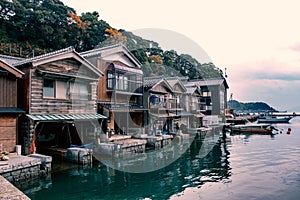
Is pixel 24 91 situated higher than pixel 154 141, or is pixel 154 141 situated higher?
pixel 24 91

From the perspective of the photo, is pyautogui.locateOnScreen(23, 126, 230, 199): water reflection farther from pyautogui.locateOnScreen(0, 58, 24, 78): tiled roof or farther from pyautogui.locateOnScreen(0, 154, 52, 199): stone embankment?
pyautogui.locateOnScreen(0, 58, 24, 78): tiled roof

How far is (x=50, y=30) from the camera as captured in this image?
133ft

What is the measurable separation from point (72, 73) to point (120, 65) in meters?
7.43

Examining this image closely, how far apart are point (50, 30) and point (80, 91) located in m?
26.5

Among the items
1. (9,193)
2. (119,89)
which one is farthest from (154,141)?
(9,193)

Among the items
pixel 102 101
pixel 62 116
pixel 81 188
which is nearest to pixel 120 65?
pixel 102 101

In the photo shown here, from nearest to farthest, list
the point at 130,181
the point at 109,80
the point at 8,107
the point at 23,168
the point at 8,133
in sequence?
the point at 23,168 → the point at 130,181 → the point at 8,133 → the point at 8,107 → the point at 109,80

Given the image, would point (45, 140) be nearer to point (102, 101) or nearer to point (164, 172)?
point (102, 101)

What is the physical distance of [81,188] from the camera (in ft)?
40.4

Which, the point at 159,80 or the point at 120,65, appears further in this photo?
the point at 159,80

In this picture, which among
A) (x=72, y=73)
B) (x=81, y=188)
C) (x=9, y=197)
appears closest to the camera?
(x=9, y=197)

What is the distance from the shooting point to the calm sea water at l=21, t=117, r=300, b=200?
11.5 m

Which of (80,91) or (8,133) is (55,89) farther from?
(8,133)

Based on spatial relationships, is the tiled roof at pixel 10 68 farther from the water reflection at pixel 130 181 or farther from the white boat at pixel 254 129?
the white boat at pixel 254 129
